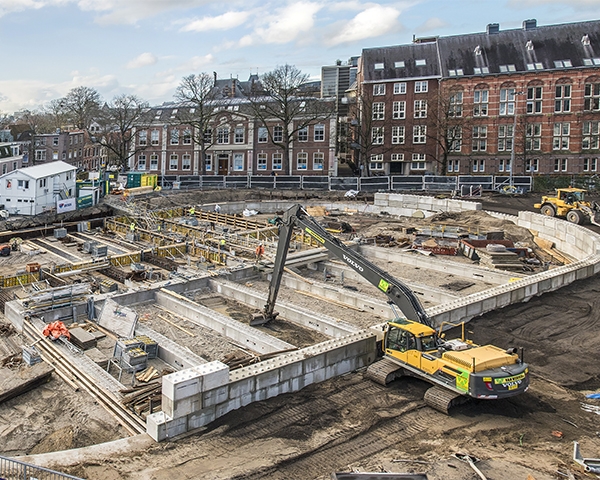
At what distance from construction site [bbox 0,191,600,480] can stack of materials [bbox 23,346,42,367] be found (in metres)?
0.04

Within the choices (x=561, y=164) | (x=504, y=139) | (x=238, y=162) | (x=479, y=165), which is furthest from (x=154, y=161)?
(x=561, y=164)

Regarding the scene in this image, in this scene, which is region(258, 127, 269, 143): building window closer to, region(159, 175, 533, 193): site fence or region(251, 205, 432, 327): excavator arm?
region(159, 175, 533, 193): site fence

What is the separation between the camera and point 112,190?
45625 millimetres

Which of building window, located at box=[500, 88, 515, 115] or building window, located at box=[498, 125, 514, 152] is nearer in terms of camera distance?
building window, located at box=[500, 88, 515, 115]

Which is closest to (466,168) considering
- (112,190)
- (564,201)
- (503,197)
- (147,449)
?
(503,197)

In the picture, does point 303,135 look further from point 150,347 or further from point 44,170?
point 150,347

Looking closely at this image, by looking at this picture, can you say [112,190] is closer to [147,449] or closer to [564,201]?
[564,201]

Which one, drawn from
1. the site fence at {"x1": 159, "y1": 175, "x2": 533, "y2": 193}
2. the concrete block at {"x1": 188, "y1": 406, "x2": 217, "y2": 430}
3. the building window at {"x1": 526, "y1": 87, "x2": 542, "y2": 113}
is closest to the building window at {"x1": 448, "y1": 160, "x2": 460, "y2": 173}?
the building window at {"x1": 526, "y1": 87, "x2": 542, "y2": 113}

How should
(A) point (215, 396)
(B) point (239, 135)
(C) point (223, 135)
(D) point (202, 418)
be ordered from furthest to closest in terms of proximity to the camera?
(C) point (223, 135)
(B) point (239, 135)
(A) point (215, 396)
(D) point (202, 418)

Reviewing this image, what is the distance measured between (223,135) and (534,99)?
31.0 metres

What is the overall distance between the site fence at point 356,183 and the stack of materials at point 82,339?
33.6m

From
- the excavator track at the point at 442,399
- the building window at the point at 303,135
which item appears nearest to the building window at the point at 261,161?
the building window at the point at 303,135

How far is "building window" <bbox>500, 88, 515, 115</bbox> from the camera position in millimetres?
58688

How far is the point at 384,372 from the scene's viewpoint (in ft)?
46.4
